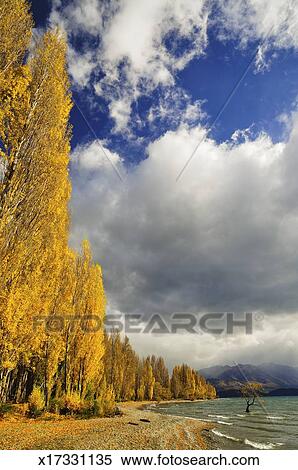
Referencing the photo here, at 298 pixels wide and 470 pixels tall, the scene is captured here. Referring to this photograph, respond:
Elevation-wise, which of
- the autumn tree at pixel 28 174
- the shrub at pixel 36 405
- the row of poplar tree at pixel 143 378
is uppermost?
the autumn tree at pixel 28 174

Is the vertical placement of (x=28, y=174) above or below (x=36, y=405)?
above

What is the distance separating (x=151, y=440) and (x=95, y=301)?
38.1ft

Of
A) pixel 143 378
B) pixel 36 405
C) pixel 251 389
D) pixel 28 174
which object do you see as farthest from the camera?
pixel 143 378

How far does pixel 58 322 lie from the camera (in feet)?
59.5

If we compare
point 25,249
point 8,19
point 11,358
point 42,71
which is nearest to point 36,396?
point 11,358

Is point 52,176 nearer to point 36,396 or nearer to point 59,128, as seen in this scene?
point 59,128

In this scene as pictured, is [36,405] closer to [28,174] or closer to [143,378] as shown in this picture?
[28,174]

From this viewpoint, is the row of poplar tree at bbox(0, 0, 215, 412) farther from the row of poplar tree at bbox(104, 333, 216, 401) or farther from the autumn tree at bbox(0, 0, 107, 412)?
the row of poplar tree at bbox(104, 333, 216, 401)

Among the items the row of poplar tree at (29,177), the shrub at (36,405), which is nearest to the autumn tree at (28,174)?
the row of poplar tree at (29,177)

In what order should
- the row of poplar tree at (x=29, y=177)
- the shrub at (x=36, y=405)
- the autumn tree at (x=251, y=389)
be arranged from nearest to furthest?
the row of poplar tree at (x=29, y=177), the shrub at (x=36, y=405), the autumn tree at (x=251, y=389)

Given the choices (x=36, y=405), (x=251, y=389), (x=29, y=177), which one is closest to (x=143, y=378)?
(x=251, y=389)

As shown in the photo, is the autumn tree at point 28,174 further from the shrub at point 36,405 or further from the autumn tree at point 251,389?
the autumn tree at point 251,389

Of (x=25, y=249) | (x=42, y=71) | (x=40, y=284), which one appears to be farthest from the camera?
(x=40, y=284)

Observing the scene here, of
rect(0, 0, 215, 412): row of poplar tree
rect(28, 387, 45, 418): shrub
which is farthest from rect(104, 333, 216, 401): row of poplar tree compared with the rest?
rect(0, 0, 215, 412): row of poplar tree
